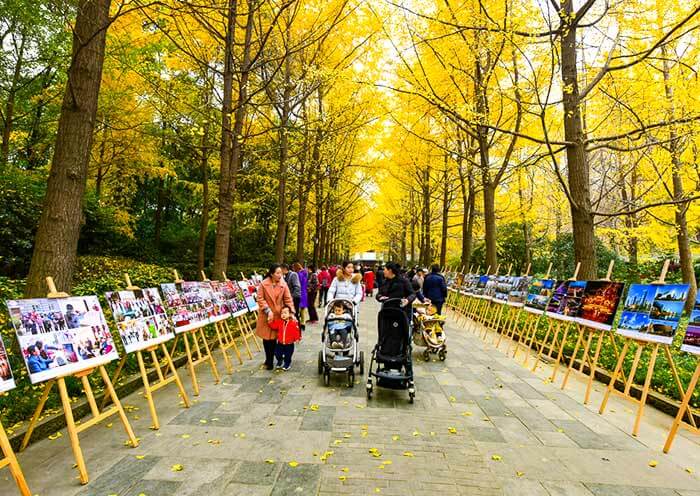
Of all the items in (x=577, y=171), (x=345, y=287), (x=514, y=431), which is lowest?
(x=514, y=431)

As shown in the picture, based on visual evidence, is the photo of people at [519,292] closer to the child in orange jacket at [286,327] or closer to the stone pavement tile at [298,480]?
the child in orange jacket at [286,327]

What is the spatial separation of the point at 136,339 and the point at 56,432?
1152 millimetres

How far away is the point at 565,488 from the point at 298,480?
221 centimetres

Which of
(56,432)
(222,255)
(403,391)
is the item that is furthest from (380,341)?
(222,255)

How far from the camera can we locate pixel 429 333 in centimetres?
805

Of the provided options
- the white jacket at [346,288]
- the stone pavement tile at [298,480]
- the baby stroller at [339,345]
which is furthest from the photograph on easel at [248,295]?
the stone pavement tile at [298,480]

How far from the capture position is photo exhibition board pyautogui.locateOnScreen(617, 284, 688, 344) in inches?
177

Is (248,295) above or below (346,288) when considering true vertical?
below

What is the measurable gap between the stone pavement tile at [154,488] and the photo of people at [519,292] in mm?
8060

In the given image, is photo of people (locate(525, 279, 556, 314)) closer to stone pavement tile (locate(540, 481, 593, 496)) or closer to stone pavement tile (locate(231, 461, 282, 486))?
stone pavement tile (locate(540, 481, 593, 496))

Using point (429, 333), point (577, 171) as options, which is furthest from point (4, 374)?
point (577, 171)

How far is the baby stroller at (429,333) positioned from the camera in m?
7.86

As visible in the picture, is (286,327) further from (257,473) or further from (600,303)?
(600,303)

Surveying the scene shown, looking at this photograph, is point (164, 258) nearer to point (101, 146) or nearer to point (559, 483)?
point (101, 146)
